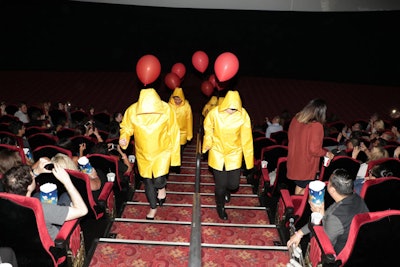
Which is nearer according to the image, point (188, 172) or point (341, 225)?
point (341, 225)

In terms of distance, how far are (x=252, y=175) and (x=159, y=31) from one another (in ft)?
28.8

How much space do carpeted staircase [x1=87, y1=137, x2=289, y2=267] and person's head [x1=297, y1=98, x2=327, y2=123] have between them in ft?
3.61

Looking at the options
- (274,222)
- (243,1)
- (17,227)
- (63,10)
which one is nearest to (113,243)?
(17,227)

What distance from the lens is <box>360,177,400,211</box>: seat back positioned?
111 inches

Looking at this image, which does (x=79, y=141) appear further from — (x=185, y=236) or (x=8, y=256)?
(x=8, y=256)

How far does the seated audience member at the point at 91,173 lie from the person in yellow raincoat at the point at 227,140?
41.4 inches

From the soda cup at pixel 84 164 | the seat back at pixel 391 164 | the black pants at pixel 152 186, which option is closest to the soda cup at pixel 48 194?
the soda cup at pixel 84 164

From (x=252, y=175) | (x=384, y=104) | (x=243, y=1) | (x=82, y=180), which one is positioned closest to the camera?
(x=82, y=180)

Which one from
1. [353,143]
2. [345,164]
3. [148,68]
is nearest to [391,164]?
[345,164]

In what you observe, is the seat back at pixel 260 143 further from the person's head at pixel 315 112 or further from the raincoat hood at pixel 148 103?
the raincoat hood at pixel 148 103

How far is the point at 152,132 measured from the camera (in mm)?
3326

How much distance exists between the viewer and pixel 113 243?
2.95m

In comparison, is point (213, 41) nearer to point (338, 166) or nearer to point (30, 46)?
point (30, 46)

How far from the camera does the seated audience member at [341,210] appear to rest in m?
2.36
